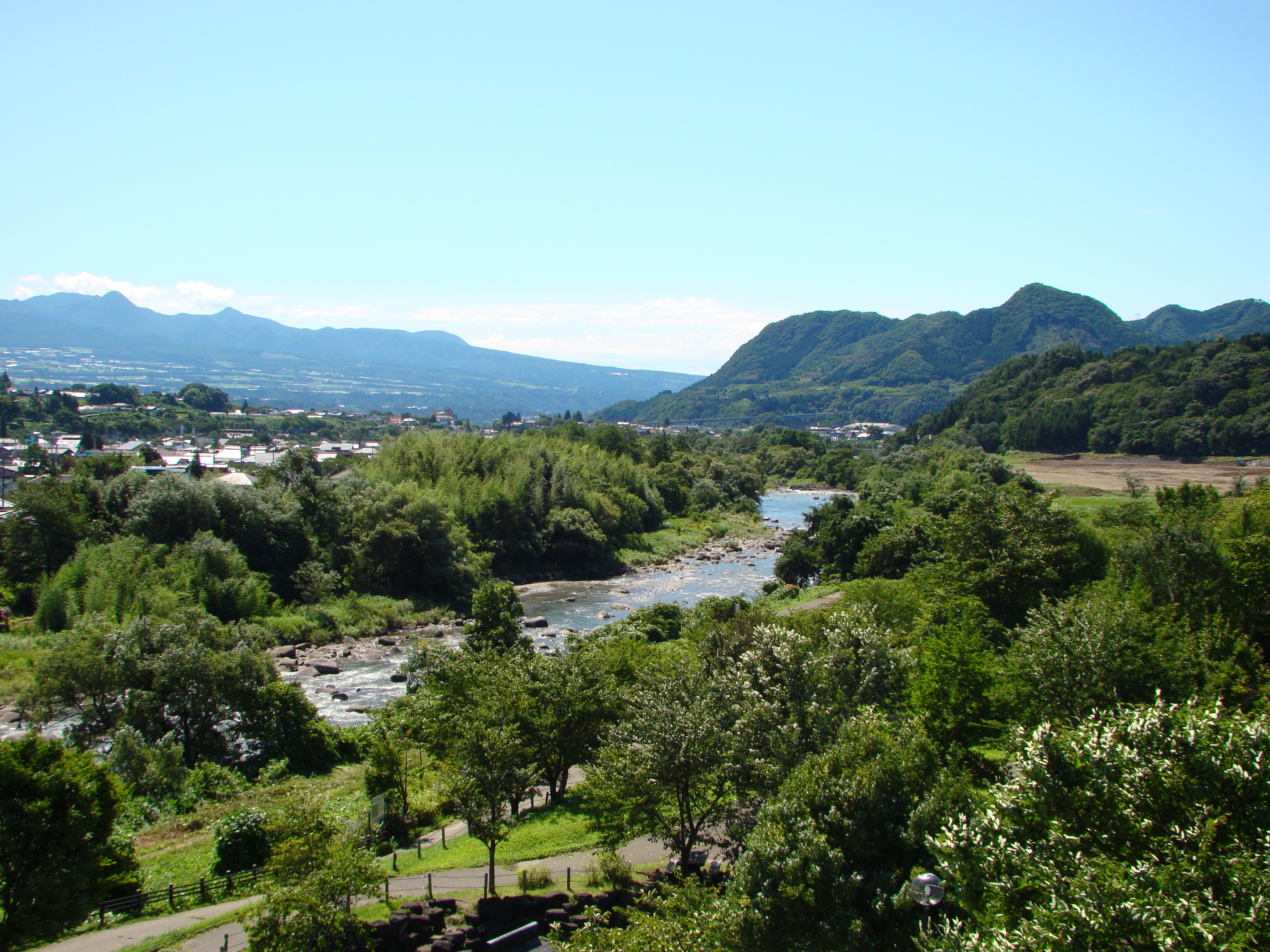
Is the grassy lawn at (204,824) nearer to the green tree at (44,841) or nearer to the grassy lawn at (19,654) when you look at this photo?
the green tree at (44,841)

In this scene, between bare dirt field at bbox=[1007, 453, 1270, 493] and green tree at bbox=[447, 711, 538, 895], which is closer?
green tree at bbox=[447, 711, 538, 895]

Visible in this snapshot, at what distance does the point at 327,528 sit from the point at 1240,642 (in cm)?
5021

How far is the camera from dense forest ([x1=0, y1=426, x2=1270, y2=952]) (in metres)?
9.93

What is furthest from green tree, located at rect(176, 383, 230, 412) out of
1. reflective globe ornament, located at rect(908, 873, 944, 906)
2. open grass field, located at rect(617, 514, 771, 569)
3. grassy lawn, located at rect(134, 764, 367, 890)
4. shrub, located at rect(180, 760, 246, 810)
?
reflective globe ornament, located at rect(908, 873, 944, 906)

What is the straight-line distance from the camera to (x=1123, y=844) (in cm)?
981

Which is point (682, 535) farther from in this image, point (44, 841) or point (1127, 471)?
point (44, 841)

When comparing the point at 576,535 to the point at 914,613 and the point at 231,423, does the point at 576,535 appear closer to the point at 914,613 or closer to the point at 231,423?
the point at 914,613

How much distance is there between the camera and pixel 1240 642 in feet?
66.6

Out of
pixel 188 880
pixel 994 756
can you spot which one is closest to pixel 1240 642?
pixel 994 756

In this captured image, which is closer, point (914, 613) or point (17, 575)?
point (914, 613)

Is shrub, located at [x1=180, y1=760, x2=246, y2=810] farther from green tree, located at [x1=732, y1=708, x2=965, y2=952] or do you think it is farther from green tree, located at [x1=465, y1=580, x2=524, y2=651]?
green tree, located at [x1=732, y1=708, x2=965, y2=952]

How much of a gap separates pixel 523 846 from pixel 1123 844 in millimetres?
14198

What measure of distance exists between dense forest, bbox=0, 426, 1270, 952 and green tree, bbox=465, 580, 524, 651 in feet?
0.70

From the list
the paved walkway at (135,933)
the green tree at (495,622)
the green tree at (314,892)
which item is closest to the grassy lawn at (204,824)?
the green tree at (314,892)
